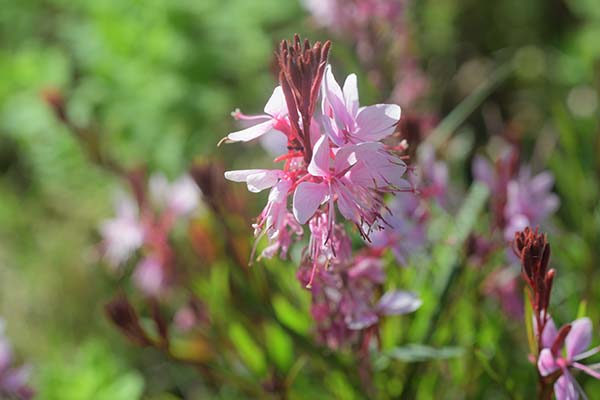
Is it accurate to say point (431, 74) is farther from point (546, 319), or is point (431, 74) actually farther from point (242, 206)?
point (546, 319)

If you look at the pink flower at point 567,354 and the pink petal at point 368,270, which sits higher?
the pink petal at point 368,270

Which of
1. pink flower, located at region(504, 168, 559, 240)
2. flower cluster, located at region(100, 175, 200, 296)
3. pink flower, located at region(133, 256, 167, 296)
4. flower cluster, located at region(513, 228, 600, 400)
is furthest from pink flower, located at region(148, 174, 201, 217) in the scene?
flower cluster, located at region(513, 228, 600, 400)

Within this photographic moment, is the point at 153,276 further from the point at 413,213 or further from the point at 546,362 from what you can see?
the point at 546,362

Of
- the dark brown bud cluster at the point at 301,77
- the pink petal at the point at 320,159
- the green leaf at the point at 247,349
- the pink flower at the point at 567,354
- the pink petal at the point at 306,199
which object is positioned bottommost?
the green leaf at the point at 247,349

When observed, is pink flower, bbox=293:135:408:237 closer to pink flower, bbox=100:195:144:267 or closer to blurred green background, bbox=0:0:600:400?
blurred green background, bbox=0:0:600:400

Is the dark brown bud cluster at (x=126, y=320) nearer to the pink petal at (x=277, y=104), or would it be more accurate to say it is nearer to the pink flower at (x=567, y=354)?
the pink petal at (x=277, y=104)

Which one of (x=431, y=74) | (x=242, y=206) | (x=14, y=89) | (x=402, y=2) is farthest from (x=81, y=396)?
(x=431, y=74)

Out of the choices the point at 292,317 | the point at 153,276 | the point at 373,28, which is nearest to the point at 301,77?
the point at 292,317

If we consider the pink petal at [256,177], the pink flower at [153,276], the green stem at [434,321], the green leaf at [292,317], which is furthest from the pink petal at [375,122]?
the pink flower at [153,276]
